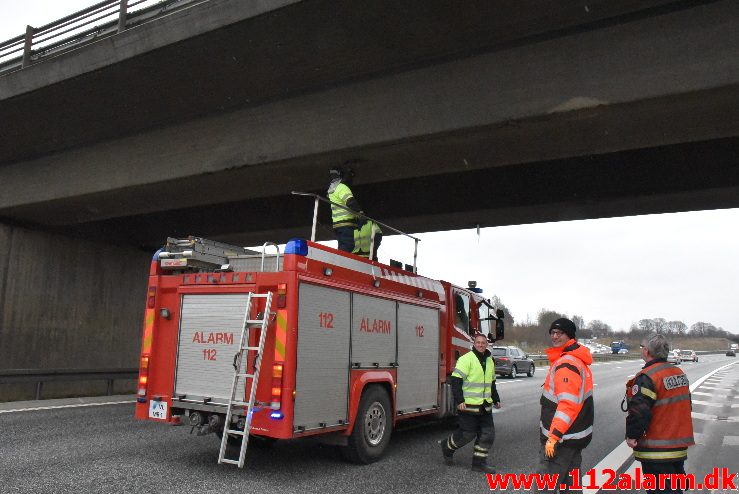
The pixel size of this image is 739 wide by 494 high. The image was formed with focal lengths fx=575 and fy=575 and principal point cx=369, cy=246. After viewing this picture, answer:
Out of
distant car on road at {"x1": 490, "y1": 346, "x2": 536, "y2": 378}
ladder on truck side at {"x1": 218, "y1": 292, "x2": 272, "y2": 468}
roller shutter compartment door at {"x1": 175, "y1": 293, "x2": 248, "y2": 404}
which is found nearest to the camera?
ladder on truck side at {"x1": 218, "y1": 292, "x2": 272, "y2": 468}

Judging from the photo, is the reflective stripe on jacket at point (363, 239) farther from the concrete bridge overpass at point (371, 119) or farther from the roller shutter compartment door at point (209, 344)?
the roller shutter compartment door at point (209, 344)

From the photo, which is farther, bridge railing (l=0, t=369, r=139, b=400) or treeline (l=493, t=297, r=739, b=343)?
treeline (l=493, t=297, r=739, b=343)

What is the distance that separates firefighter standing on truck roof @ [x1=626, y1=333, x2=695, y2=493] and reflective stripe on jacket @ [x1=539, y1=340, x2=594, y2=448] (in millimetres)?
317

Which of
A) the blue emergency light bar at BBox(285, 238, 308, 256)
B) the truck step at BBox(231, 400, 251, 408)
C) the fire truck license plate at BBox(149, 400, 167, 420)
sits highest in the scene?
the blue emergency light bar at BBox(285, 238, 308, 256)

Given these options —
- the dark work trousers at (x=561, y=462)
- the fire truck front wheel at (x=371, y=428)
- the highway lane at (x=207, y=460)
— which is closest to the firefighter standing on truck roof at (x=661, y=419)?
the dark work trousers at (x=561, y=462)

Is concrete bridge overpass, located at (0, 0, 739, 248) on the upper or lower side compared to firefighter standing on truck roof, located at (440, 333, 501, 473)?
upper

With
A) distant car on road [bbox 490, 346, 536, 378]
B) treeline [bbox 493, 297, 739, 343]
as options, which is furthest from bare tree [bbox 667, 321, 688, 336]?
distant car on road [bbox 490, 346, 536, 378]

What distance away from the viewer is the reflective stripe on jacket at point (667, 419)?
4.25 metres

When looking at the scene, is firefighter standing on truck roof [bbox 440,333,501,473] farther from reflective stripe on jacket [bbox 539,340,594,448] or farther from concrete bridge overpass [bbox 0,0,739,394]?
concrete bridge overpass [bbox 0,0,739,394]

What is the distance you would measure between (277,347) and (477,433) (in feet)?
8.77

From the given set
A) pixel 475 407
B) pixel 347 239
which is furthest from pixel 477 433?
pixel 347 239

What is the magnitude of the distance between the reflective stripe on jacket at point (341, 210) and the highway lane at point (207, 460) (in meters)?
2.95

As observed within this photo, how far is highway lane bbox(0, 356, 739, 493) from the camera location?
5.63 meters

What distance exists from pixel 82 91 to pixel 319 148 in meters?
4.40
